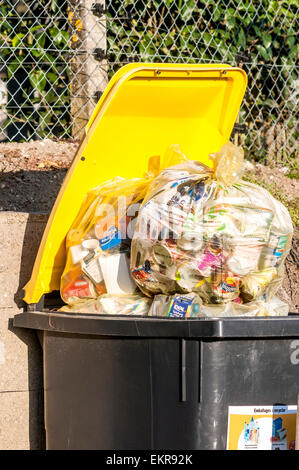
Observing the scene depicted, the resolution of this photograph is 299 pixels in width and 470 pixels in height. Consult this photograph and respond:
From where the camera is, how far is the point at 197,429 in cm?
209

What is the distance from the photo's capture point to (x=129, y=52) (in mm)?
4656

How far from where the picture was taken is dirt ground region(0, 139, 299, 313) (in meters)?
3.78

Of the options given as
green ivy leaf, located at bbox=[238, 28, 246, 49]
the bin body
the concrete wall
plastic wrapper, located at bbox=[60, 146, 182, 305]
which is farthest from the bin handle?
green ivy leaf, located at bbox=[238, 28, 246, 49]

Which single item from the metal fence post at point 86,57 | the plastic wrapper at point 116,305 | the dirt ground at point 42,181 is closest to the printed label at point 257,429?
the plastic wrapper at point 116,305

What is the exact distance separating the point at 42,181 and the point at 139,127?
53.1 inches

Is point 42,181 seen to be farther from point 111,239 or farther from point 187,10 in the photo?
point 187,10

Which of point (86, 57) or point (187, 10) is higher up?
point (187, 10)

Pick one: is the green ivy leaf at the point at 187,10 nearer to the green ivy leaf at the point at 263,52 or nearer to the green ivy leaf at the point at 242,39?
the green ivy leaf at the point at 242,39

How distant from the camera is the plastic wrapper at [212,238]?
2.28 m

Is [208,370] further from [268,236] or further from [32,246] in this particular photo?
[32,246]

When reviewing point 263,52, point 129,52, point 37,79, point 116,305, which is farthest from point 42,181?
point 263,52

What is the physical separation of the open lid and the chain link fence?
134cm

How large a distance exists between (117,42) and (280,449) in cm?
326
